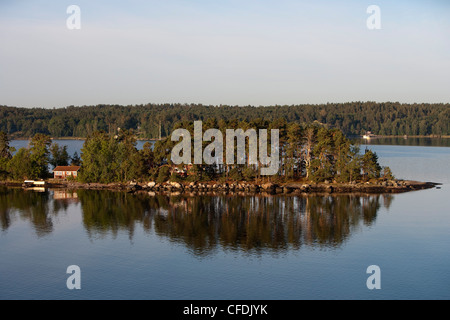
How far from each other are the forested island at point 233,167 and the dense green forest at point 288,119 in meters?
94.2

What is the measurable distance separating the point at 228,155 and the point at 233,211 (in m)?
14.2

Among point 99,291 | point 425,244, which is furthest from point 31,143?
point 425,244

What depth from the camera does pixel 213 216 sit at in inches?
1746

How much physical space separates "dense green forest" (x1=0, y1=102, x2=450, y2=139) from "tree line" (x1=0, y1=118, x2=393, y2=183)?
9396 cm

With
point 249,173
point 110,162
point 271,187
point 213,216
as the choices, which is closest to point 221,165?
point 249,173

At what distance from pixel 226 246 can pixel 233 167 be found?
85.7 ft

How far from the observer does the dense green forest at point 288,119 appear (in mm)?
165500

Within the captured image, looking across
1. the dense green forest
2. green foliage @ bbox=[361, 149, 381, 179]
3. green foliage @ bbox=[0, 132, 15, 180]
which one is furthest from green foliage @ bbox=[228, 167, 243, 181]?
the dense green forest

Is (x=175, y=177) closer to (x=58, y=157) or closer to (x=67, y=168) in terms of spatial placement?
(x=67, y=168)

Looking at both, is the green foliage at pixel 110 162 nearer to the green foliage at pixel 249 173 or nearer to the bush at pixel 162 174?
the bush at pixel 162 174

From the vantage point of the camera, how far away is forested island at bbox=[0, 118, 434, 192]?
5897cm

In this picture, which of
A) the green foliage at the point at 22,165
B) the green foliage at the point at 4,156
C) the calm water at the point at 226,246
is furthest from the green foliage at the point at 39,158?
the calm water at the point at 226,246

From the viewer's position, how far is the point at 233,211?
4650 centimetres
